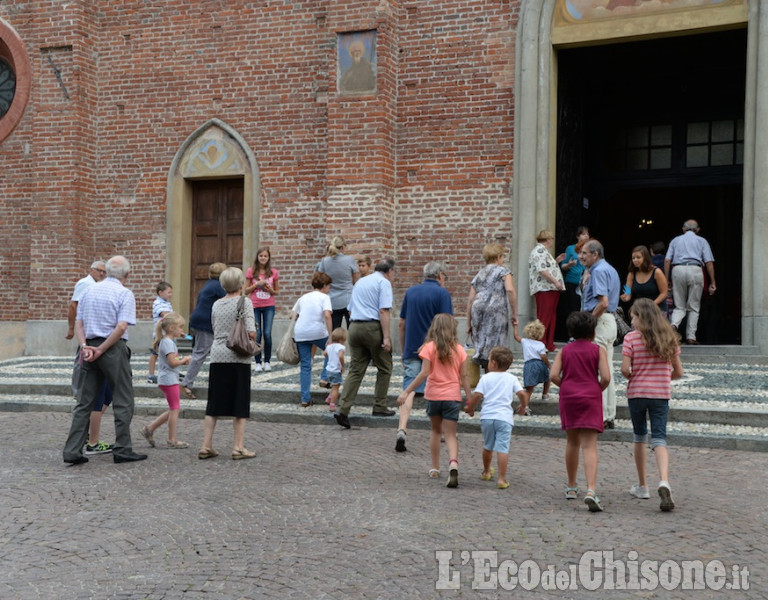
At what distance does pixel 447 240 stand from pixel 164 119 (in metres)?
5.41

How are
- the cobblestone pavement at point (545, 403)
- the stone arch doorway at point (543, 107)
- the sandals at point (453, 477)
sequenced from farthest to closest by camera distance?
the stone arch doorway at point (543, 107)
the cobblestone pavement at point (545, 403)
the sandals at point (453, 477)

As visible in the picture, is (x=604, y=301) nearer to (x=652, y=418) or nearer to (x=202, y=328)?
(x=652, y=418)

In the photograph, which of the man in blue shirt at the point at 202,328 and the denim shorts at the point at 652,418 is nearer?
the denim shorts at the point at 652,418

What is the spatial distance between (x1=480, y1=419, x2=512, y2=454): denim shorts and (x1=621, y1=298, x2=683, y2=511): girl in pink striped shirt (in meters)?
0.89

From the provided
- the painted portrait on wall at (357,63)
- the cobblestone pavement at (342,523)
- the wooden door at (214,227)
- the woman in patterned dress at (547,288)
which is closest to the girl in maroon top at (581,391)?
the cobblestone pavement at (342,523)

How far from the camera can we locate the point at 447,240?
14.5 m

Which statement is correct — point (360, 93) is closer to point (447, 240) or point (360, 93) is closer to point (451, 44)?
point (451, 44)

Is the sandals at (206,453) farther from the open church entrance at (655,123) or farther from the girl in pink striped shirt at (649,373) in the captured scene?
the open church entrance at (655,123)

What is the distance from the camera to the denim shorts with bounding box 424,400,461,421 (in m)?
7.09

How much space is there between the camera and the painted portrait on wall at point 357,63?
47.1ft

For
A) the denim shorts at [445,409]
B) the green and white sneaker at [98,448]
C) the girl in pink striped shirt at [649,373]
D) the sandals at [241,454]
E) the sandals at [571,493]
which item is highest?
the girl in pink striped shirt at [649,373]

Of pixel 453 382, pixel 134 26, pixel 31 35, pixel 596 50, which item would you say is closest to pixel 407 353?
pixel 453 382

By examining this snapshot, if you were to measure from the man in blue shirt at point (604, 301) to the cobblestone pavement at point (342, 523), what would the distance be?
0.43 metres

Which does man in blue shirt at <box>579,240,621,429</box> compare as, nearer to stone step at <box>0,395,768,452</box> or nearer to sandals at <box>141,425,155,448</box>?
stone step at <box>0,395,768,452</box>
